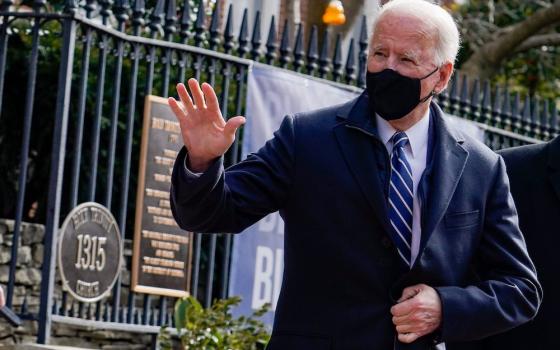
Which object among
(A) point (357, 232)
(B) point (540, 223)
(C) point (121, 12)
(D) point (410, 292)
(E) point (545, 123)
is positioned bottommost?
(D) point (410, 292)

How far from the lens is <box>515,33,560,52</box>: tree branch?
17.3 metres

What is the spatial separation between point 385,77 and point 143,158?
174 inches

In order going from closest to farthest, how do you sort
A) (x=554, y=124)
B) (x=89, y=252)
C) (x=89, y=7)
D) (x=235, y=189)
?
1. (x=235, y=189)
2. (x=89, y=252)
3. (x=89, y=7)
4. (x=554, y=124)

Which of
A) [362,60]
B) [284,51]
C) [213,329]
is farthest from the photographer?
[362,60]

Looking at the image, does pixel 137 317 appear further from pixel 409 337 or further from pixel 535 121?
pixel 409 337

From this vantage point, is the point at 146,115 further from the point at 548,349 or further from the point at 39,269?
the point at 548,349

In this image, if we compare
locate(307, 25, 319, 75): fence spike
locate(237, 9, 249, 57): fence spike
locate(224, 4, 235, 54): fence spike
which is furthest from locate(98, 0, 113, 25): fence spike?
locate(307, 25, 319, 75): fence spike

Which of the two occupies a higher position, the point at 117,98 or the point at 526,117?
the point at 526,117

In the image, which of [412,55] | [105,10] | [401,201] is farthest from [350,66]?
[401,201]

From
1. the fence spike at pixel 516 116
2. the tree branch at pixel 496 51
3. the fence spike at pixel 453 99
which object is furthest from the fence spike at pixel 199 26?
the tree branch at pixel 496 51

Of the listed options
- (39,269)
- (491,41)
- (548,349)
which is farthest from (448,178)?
(491,41)

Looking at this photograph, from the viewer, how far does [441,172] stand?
360 cm

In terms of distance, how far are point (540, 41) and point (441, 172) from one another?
14.2m

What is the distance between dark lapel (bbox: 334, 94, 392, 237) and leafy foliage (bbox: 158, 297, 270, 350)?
3.61 meters
